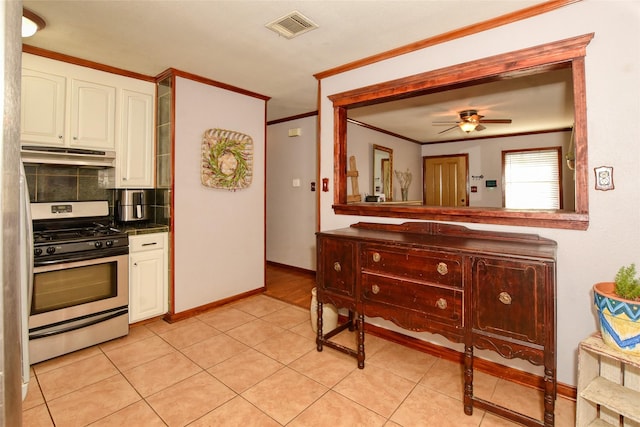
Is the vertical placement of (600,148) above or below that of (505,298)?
above

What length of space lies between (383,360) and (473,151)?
5.68 m

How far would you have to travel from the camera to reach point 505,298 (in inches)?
64.9

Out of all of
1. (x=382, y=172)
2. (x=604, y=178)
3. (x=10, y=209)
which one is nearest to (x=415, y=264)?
(x=604, y=178)

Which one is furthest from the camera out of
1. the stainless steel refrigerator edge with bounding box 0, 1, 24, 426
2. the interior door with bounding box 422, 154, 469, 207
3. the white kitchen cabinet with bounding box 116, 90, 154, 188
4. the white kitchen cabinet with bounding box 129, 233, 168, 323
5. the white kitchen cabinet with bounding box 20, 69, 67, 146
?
the interior door with bounding box 422, 154, 469, 207

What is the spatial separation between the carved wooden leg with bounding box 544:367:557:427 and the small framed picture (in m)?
1.06

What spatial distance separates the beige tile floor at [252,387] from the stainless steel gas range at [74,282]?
147mm

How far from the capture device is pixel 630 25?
1.73m

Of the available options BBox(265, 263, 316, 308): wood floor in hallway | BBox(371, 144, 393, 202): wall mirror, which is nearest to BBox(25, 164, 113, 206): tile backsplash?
BBox(265, 263, 316, 308): wood floor in hallway

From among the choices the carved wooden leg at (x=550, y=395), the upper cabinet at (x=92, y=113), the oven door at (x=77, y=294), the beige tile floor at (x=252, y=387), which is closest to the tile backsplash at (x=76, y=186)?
the upper cabinet at (x=92, y=113)

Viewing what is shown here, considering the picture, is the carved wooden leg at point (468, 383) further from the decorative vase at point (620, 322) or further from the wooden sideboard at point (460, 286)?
the decorative vase at point (620, 322)

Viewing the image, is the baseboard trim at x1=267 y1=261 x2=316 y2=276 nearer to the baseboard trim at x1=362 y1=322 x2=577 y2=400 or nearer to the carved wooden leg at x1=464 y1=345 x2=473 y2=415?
the baseboard trim at x1=362 y1=322 x2=577 y2=400

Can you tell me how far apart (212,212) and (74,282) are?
1332 millimetres

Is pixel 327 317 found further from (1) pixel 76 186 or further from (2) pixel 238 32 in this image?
(1) pixel 76 186

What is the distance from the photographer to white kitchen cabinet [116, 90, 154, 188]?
305 centimetres
